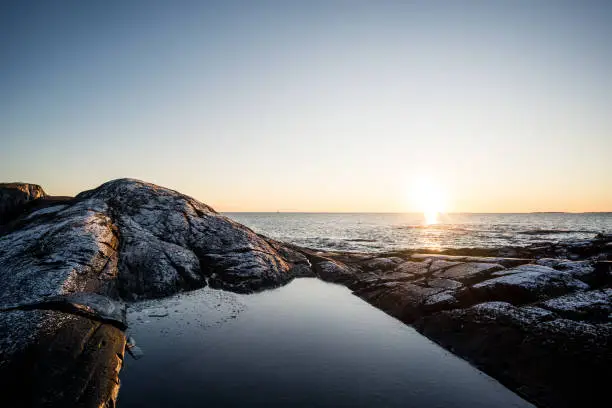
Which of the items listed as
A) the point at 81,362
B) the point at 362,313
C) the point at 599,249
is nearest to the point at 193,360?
the point at 81,362

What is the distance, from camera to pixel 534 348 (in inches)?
253

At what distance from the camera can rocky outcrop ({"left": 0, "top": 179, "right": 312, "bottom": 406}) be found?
5133 millimetres

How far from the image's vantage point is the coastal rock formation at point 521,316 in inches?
222

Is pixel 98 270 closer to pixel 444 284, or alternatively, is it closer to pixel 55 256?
pixel 55 256

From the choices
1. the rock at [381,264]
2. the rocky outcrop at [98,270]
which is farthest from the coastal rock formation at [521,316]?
the rocky outcrop at [98,270]

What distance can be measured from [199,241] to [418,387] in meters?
11.1

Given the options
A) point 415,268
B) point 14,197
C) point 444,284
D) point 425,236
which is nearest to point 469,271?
point 444,284

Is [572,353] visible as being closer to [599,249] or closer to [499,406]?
[499,406]

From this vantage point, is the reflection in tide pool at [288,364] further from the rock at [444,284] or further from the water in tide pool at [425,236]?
the water in tide pool at [425,236]

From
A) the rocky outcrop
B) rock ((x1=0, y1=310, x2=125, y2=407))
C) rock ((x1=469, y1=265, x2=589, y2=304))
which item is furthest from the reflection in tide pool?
rock ((x1=469, y1=265, x2=589, y2=304))

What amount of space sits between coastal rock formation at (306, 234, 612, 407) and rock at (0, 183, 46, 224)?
55.0 ft

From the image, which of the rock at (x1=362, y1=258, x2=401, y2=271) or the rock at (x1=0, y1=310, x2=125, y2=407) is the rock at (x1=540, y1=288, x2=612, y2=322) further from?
the rock at (x1=0, y1=310, x2=125, y2=407)

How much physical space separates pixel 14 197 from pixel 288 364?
17201mm

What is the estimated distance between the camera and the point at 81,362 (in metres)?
5.38
